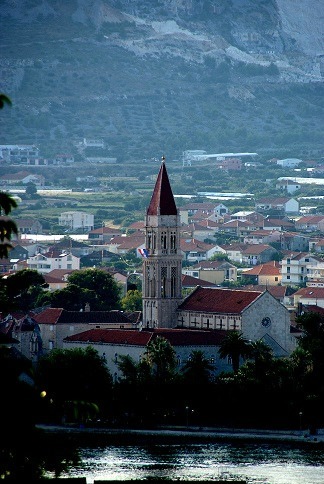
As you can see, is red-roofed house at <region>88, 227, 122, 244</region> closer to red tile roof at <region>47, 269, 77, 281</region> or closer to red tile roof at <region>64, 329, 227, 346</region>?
red tile roof at <region>47, 269, 77, 281</region>

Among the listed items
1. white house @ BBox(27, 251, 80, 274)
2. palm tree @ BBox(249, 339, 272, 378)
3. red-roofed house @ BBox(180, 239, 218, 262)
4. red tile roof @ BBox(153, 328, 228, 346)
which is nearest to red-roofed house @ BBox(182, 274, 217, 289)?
white house @ BBox(27, 251, 80, 274)

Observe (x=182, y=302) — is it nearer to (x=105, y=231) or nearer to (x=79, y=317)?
(x=79, y=317)

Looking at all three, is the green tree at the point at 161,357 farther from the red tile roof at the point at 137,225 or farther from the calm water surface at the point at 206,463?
the red tile roof at the point at 137,225

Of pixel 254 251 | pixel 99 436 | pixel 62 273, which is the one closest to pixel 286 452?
pixel 99 436

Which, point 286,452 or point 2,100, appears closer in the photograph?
point 2,100

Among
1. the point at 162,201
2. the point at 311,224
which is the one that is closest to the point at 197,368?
the point at 162,201

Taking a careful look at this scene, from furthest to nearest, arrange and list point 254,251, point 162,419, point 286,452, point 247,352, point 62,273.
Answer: point 254,251, point 62,273, point 247,352, point 162,419, point 286,452

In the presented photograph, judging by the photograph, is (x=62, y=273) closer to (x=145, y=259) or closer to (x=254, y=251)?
(x=254, y=251)
